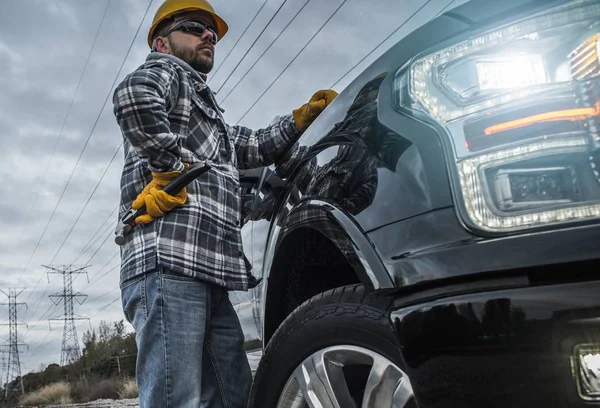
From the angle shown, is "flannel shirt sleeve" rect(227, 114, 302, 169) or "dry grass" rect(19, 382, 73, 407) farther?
"dry grass" rect(19, 382, 73, 407)

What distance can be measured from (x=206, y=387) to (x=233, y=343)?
0.21 m

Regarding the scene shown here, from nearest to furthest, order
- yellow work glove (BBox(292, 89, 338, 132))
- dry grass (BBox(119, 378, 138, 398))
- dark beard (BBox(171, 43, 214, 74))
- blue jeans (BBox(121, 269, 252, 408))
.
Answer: blue jeans (BBox(121, 269, 252, 408)) < yellow work glove (BBox(292, 89, 338, 132)) < dark beard (BBox(171, 43, 214, 74)) < dry grass (BBox(119, 378, 138, 398))

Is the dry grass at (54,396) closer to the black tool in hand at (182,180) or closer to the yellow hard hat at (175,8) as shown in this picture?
the yellow hard hat at (175,8)

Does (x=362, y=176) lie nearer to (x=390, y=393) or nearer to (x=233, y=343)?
(x=390, y=393)

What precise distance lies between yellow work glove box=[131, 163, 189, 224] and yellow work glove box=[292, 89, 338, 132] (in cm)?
61

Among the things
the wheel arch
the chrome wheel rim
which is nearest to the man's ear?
the wheel arch

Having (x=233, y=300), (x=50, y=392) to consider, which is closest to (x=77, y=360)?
(x=50, y=392)

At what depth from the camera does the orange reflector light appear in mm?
1066

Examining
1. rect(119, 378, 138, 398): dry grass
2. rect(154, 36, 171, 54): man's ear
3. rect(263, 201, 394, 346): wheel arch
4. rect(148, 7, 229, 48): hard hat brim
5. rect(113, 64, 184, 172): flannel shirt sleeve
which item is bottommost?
rect(119, 378, 138, 398): dry grass

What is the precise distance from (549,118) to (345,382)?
79cm

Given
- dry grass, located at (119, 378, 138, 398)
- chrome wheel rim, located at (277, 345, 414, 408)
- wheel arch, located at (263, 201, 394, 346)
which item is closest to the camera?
chrome wheel rim, located at (277, 345, 414, 408)

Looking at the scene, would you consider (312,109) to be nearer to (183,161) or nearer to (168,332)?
(183,161)

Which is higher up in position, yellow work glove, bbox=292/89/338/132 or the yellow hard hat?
the yellow hard hat

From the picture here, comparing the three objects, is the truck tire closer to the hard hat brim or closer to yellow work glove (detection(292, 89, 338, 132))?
yellow work glove (detection(292, 89, 338, 132))
